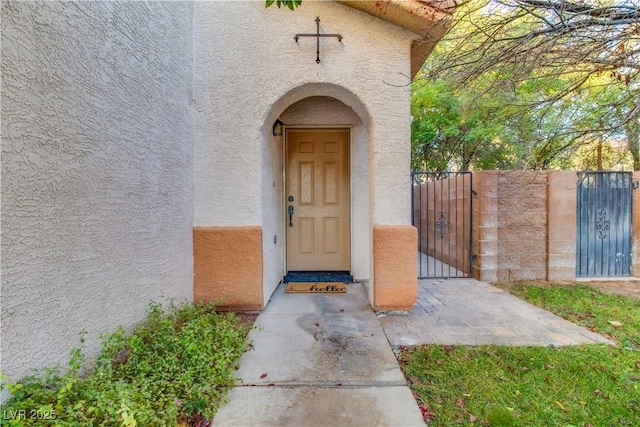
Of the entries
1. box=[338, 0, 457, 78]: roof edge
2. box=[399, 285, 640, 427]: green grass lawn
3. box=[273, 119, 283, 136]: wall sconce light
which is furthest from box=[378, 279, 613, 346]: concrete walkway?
box=[338, 0, 457, 78]: roof edge

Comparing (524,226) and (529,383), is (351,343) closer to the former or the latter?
(529,383)

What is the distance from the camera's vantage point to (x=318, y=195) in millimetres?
5000

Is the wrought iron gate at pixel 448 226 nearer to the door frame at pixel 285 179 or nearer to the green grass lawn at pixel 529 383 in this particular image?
the door frame at pixel 285 179

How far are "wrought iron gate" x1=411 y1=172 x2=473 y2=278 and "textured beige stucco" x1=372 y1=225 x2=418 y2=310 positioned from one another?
204 cm

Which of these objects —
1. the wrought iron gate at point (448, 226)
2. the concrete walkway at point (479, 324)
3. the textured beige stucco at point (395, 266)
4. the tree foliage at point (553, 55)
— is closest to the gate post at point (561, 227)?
the wrought iron gate at point (448, 226)

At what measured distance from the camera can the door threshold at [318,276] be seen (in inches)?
183

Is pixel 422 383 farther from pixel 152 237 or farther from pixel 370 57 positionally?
pixel 370 57

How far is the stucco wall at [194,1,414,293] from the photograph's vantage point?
3.34 m

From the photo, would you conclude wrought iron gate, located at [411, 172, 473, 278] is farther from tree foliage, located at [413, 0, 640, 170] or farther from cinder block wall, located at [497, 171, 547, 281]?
tree foliage, located at [413, 0, 640, 170]

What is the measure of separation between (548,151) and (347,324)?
2.88 metres

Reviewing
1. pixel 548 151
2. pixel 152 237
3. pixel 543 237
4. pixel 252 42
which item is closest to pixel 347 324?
pixel 152 237

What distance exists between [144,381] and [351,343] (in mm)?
1644

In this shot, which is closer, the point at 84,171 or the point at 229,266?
the point at 84,171

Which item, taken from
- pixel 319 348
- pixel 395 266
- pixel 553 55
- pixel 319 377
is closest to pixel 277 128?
pixel 395 266
